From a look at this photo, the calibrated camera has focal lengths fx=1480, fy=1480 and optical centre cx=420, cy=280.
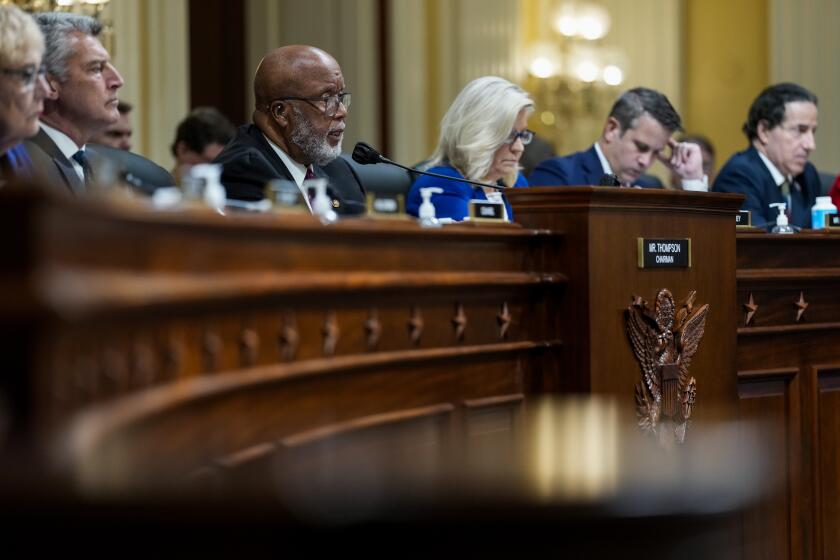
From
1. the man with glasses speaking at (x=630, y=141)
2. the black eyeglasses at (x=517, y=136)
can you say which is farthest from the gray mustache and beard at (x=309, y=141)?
the man with glasses speaking at (x=630, y=141)

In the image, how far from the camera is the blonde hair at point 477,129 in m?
4.55

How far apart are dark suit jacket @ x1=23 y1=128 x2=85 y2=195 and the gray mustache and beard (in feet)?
2.47

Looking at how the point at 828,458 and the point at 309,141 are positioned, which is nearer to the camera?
the point at 828,458

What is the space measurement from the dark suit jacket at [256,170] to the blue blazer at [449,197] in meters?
0.16

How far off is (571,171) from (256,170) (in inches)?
60.9

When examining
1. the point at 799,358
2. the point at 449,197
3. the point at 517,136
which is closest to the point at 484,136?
the point at 517,136

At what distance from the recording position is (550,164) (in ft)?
16.9

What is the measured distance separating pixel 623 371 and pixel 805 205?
2683mm

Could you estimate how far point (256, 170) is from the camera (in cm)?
391

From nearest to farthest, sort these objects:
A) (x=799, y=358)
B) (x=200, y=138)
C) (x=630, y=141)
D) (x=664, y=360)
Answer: (x=664, y=360) < (x=799, y=358) < (x=630, y=141) < (x=200, y=138)

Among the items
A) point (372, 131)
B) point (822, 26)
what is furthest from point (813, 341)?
point (822, 26)

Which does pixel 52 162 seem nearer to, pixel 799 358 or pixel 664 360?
pixel 664 360

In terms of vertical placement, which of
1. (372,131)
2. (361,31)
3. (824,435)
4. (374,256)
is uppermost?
(361,31)

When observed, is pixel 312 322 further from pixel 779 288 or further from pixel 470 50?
pixel 470 50
